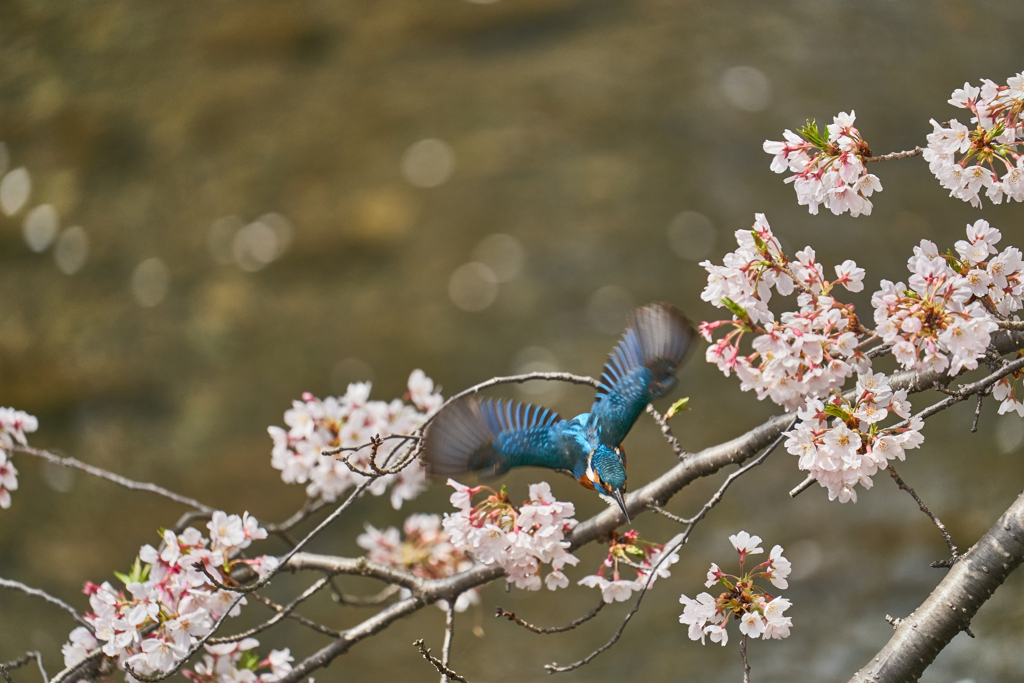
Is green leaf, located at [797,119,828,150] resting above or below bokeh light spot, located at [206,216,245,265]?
below

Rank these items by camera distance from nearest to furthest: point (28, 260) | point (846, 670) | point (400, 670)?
point (846, 670) < point (400, 670) < point (28, 260)

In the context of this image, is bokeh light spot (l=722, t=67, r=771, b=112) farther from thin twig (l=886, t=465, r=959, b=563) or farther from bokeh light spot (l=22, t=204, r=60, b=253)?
bokeh light spot (l=22, t=204, r=60, b=253)

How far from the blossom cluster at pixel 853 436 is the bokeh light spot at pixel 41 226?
2631mm

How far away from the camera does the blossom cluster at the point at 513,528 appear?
0.68 m

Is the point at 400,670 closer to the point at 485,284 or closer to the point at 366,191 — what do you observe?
the point at 485,284

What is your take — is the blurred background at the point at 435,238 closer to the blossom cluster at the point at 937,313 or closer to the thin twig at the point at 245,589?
the thin twig at the point at 245,589

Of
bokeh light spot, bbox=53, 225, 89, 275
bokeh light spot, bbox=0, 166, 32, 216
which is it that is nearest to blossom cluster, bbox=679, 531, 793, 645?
bokeh light spot, bbox=53, 225, 89, 275

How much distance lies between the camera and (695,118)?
7.73ft

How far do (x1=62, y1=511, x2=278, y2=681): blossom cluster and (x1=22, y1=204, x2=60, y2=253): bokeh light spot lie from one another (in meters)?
2.08

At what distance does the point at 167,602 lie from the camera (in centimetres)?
79

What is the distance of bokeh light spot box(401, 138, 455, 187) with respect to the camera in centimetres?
243

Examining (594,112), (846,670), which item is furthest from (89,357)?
(846,670)

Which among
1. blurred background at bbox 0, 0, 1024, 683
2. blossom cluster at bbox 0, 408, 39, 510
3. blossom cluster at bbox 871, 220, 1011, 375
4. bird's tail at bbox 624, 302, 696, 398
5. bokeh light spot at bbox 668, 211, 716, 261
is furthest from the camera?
bokeh light spot at bbox 668, 211, 716, 261

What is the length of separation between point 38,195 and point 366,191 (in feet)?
3.80
